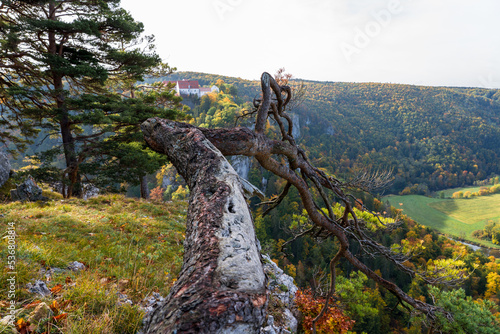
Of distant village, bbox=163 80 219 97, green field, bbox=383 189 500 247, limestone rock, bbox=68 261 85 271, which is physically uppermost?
distant village, bbox=163 80 219 97

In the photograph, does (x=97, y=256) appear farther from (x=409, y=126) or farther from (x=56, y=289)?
(x=409, y=126)

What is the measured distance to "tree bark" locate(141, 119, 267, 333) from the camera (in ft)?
2.59

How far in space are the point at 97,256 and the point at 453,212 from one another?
117 m

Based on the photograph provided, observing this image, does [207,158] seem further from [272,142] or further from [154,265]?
[154,265]

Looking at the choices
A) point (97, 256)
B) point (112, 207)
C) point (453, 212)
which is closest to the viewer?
point (97, 256)

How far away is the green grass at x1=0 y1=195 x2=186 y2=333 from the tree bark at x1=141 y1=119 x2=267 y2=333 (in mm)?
1152

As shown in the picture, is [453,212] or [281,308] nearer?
[281,308]

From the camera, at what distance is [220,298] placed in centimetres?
83

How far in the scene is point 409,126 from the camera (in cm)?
11194

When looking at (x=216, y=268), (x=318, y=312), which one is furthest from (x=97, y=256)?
(x=318, y=312)

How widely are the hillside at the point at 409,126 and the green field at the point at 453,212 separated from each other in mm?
9506

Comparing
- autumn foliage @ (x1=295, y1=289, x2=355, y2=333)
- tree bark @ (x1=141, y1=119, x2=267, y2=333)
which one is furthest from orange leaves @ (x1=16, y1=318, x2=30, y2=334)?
autumn foliage @ (x1=295, y1=289, x2=355, y2=333)

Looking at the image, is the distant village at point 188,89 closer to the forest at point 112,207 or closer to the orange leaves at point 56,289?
the forest at point 112,207

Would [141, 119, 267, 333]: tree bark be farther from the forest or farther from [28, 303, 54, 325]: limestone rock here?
[28, 303, 54, 325]: limestone rock
